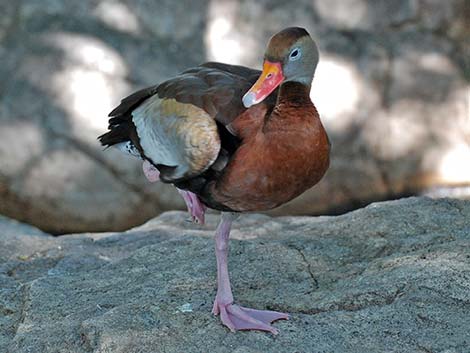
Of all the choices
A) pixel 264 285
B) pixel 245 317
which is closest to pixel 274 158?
pixel 245 317

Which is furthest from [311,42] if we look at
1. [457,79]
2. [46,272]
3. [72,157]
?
[457,79]

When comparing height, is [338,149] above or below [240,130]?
above

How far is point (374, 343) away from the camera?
10.1 feet

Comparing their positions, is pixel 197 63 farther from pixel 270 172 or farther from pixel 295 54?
pixel 270 172

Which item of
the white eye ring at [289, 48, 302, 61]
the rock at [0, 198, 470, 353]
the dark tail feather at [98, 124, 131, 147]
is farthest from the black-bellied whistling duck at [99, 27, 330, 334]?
the dark tail feather at [98, 124, 131, 147]

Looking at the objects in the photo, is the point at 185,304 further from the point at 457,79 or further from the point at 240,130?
the point at 457,79

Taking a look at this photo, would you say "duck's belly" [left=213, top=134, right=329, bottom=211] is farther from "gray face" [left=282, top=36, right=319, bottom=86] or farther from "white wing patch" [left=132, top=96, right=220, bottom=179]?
"gray face" [left=282, top=36, right=319, bottom=86]

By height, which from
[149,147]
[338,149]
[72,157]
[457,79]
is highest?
[457,79]

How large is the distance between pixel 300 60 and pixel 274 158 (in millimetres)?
391

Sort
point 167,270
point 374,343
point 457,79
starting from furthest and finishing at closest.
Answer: point 457,79 → point 167,270 → point 374,343

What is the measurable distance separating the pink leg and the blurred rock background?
308cm

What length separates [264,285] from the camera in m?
3.60

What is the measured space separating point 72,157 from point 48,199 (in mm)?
372

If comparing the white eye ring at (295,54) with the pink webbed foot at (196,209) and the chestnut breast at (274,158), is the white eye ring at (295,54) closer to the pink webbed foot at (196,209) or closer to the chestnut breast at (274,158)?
the chestnut breast at (274,158)
